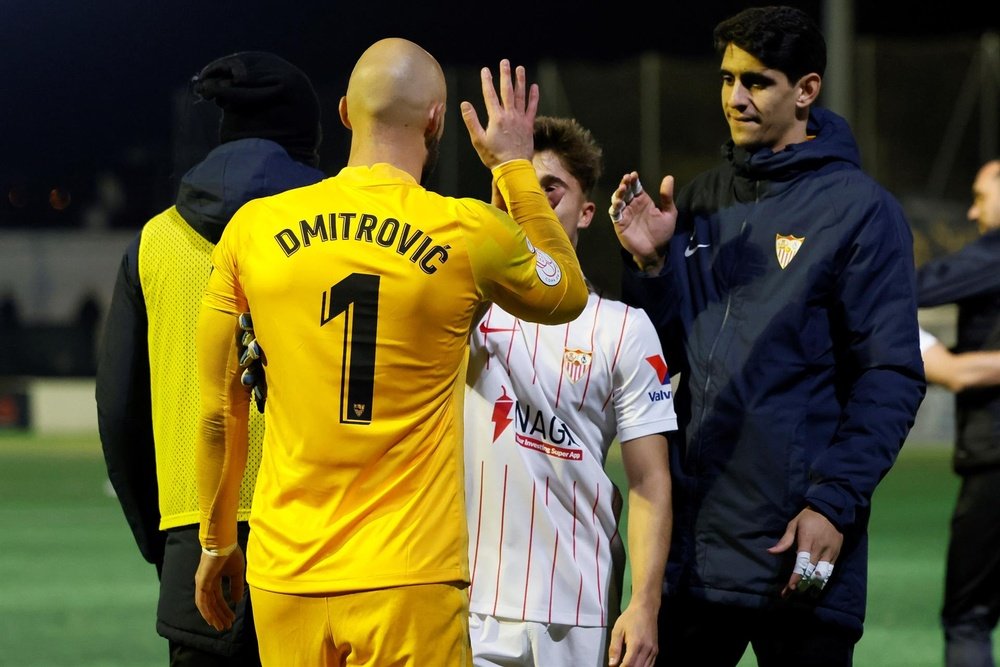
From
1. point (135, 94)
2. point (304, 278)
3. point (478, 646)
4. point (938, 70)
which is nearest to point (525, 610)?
point (478, 646)

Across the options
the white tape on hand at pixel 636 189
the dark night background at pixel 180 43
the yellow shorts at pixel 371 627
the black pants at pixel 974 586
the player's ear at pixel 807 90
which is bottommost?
the black pants at pixel 974 586

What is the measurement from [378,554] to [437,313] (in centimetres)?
52

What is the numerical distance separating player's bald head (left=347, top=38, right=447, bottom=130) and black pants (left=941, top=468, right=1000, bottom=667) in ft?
11.5

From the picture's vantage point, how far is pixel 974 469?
5984mm

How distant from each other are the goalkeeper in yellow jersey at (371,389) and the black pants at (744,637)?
96cm

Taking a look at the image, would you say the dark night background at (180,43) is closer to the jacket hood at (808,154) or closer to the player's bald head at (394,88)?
the jacket hood at (808,154)

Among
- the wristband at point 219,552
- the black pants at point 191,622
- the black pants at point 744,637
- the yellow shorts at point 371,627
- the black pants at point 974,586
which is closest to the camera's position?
the yellow shorts at point 371,627

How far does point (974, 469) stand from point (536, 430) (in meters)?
2.82

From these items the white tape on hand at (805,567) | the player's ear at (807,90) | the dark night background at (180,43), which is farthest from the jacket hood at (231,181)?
the dark night background at (180,43)

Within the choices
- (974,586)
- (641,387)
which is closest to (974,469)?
(974,586)

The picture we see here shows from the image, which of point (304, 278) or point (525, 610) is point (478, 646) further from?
point (304, 278)

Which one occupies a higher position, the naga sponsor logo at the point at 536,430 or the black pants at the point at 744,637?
the naga sponsor logo at the point at 536,430

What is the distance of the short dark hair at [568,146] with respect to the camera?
13.4 feet

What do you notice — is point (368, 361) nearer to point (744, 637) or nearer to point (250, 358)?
point (250, 358)
